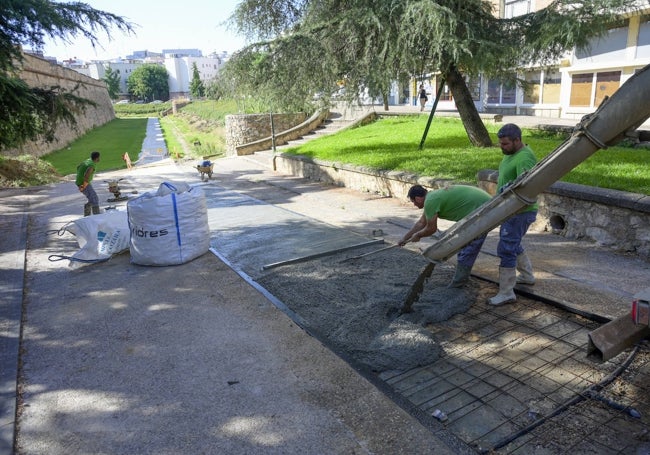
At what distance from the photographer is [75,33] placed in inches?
334

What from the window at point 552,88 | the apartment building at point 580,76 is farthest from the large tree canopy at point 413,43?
the window at point 552,88

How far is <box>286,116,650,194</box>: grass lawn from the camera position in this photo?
22.8ft

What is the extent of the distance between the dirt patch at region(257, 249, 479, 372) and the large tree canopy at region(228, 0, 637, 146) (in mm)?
5942

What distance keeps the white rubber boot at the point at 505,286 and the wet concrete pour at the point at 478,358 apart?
9 centimetres

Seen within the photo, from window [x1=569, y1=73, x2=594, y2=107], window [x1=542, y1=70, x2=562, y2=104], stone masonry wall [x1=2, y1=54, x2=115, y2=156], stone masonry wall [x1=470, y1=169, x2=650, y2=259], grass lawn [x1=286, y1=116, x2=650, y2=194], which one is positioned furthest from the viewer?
window [x1=542, y1=70, x2=562, y2=104]

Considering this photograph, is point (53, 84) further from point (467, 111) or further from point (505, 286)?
point (505, 286)

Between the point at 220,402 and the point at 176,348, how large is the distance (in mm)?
957

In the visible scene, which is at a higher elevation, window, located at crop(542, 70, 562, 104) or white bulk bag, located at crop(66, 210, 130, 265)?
window, located at crop(542, 70, 562, 104)

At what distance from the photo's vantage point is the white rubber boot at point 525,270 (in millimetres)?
4574

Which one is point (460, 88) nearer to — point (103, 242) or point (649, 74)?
point (103, 242)

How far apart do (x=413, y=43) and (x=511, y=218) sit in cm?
711

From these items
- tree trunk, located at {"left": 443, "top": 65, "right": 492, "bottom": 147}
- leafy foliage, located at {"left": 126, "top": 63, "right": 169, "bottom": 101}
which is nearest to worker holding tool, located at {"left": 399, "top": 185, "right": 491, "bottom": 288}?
tree trunk, located at {"left": 443, "top": 65, "right": 492, "bottom": 147}

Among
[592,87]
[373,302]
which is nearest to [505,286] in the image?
[373,302]

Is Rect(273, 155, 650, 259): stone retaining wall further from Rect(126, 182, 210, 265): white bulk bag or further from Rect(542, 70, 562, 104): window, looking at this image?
Rect(542, 70, 562, 104): window
